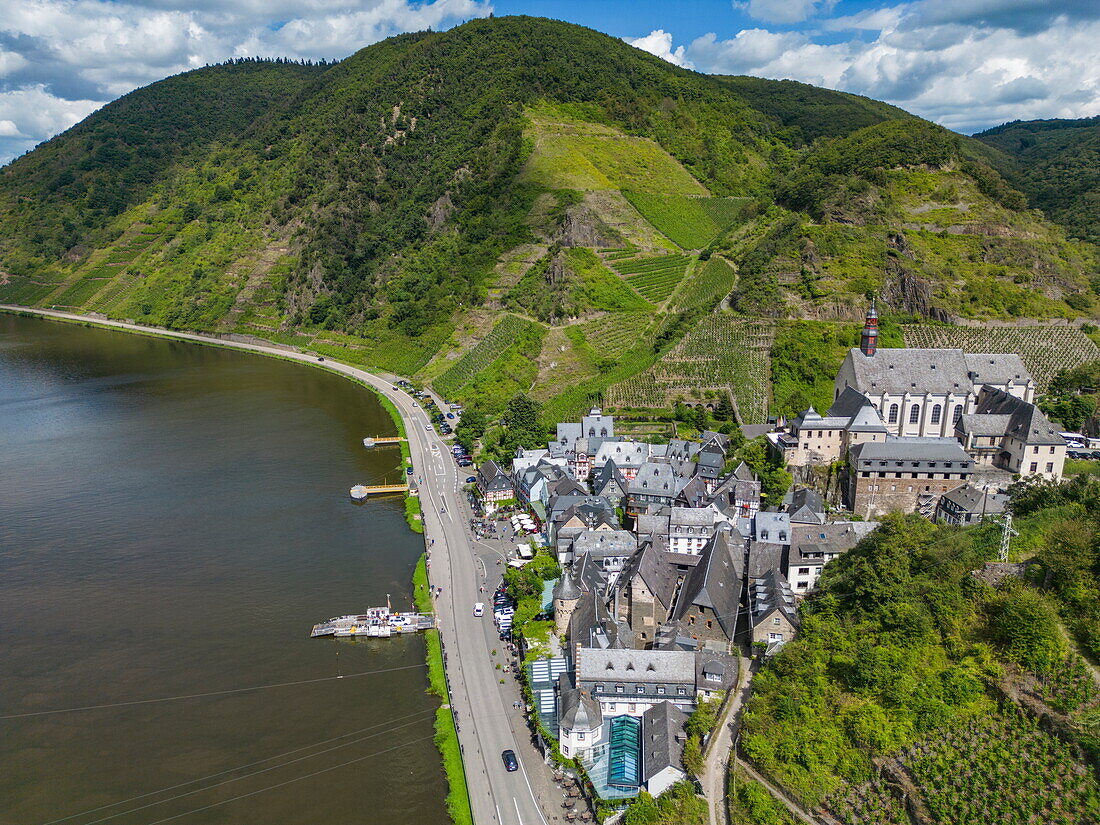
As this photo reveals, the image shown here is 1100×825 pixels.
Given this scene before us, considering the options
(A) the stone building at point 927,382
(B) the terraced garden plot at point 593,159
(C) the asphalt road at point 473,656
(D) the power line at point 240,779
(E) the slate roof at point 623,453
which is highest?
(B) the terraced garden plot at point 593,159

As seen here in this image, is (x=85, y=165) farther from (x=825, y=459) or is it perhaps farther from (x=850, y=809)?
(x=850, y=809)

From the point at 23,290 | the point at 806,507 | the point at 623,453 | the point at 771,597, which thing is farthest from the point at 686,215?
the point at 23,290

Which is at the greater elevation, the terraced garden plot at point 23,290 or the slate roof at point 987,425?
the terraced garden plot at point 23,290

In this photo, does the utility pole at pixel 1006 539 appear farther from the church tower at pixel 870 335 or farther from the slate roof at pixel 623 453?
the slate roof at pixel 623 453

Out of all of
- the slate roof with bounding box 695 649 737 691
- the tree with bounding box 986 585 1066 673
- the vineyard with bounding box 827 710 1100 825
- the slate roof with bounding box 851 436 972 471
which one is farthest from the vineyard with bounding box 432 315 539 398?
the vineyard with bounding box 827 710 1100 825

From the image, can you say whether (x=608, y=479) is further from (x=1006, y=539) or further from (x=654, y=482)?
(x=1006, y=539)

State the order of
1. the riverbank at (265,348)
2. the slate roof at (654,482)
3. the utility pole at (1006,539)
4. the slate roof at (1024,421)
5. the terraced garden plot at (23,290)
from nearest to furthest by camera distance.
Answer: the utility pole at (1006,539) → the slate roof at (1024,421) → the slate roof at (654,482) → the riverbank at (265,348) → the terraced garden plot at (23,290)

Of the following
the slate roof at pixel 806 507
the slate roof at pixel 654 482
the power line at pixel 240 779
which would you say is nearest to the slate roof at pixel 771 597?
the slate roof at pixel 806 507

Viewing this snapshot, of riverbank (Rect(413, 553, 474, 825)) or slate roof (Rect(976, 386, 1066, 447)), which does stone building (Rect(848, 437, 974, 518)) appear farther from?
riverbank (Rect(413, 553, 474, 825))
